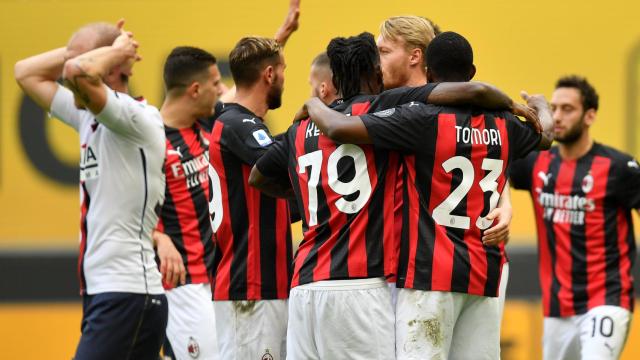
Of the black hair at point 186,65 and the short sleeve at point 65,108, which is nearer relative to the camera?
the short sleeve at point 65,108

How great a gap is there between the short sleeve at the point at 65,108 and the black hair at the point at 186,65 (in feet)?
6.14

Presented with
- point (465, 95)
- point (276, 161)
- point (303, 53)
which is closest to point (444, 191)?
point (465, 95)

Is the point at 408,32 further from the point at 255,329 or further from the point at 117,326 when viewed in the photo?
the point at 117,326

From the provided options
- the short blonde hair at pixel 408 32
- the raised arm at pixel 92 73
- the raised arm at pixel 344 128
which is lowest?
the raised arm at pixel 344 128

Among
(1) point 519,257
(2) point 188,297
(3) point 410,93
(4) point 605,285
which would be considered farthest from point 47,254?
(3) point 410,93

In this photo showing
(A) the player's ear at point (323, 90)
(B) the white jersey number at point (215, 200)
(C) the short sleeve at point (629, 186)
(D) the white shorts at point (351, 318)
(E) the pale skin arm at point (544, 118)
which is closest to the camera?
(D) the white shorts at point (351, 318)

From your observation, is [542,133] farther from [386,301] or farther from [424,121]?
[386,301]

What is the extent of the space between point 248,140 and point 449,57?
48.6 inches

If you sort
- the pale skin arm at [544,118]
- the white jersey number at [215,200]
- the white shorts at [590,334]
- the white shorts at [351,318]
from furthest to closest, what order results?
the white shorts at [590,334], the white jersey number at [215,200], the pale skin arm at [544,118], the white shorts at [351,318]

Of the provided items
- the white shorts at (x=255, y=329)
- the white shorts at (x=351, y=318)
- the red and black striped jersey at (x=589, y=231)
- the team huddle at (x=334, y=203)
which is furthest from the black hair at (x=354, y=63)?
the red and black striped jersey at (x=589, y=231)

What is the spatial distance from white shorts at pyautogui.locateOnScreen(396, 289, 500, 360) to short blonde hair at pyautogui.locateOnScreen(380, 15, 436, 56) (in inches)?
57.3

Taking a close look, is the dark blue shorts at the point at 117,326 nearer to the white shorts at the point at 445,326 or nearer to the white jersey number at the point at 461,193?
the white shorts at the point at 445,326

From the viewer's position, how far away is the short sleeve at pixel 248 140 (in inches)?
235

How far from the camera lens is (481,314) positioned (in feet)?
17.9
